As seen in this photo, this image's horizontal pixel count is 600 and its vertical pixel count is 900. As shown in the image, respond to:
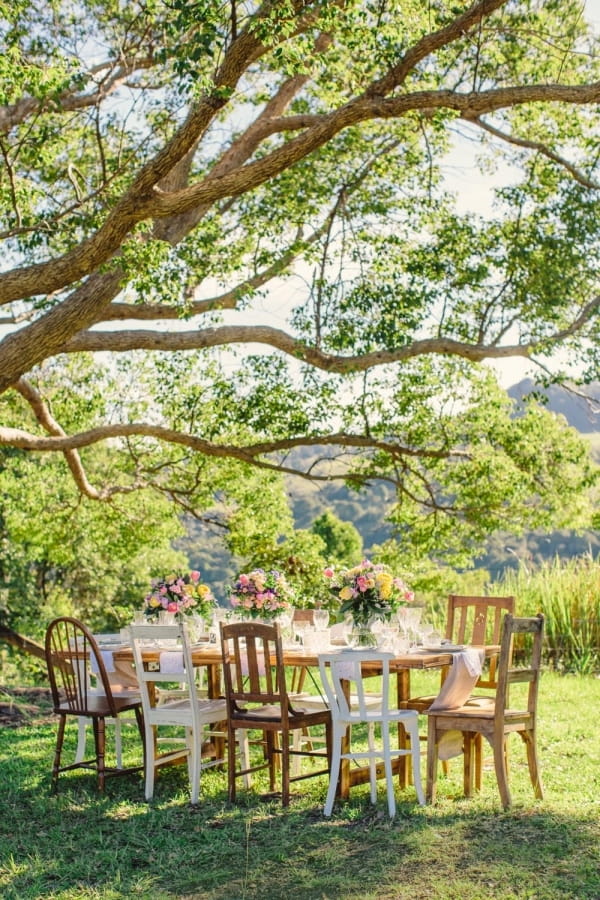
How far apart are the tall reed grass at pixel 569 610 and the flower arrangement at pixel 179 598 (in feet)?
21.0

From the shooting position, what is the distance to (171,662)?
20.3 ft

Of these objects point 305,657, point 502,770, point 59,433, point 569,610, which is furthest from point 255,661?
point 569,610

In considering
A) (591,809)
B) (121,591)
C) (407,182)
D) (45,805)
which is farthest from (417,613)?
(121,591)

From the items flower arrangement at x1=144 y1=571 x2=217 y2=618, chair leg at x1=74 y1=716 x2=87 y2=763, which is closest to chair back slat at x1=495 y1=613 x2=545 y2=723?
flower arrangement at x1=144 y1=571 x2=217 y2=618

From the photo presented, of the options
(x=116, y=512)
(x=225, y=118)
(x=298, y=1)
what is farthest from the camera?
(x=116, y=512)

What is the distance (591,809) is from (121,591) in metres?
21.8

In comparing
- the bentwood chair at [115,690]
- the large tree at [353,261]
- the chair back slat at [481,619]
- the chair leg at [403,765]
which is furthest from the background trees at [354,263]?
the chair leg at [403,765]

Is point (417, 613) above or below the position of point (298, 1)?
below

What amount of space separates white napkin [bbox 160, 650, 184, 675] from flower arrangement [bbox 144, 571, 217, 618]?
67 cm

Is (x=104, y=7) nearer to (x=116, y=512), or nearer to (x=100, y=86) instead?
(x=100, y=86)

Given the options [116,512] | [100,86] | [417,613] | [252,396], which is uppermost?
[100,86]

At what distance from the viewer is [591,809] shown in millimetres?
5352

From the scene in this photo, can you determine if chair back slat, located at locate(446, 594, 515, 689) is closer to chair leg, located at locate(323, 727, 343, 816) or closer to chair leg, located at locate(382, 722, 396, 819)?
chair leg, located at locate(382, 722, 396, 819)

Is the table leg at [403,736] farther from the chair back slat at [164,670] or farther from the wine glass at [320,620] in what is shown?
the chair back slat at [164,670]
